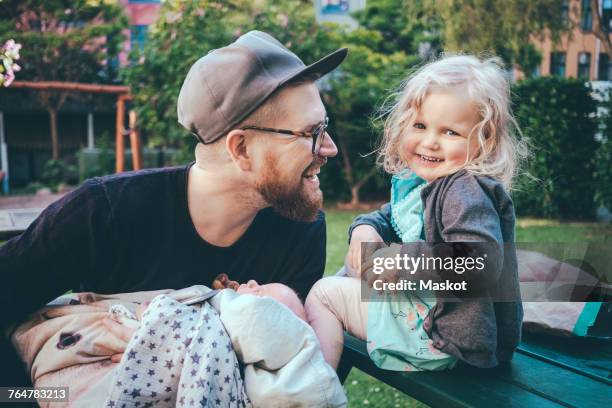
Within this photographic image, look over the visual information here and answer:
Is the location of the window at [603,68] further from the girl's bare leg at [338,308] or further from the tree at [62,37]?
the girl's bare leg at [338,308]

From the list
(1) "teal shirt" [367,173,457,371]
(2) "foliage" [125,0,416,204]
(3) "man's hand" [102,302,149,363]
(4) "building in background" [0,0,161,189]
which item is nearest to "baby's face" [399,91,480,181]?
(1) "teal shirt" [367,173,457,371]

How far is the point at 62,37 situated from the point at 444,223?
708 inches

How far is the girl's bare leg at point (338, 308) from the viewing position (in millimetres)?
1941

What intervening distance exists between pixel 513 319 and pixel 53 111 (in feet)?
64.4

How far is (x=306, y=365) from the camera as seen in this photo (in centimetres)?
158

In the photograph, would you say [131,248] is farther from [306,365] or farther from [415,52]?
[415,52]

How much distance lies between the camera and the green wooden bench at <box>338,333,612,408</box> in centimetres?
168

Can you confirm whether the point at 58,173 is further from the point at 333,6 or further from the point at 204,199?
the point at 204,199

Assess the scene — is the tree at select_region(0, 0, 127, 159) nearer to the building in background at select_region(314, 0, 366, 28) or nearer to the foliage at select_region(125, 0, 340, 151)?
the building in background at select_region(314, 0, 366, 28)

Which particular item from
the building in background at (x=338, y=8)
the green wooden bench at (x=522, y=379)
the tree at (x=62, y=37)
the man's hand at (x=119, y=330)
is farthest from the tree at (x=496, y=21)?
the man's hand at (x=119, y=330)

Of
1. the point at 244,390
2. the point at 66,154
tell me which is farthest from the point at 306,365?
the point at 66,154

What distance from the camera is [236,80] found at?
82.2 inches

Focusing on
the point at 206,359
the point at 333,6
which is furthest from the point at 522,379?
the point at 333,6

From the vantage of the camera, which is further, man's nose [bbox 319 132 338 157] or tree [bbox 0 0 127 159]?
tree [bbox 0 0 127 159]
